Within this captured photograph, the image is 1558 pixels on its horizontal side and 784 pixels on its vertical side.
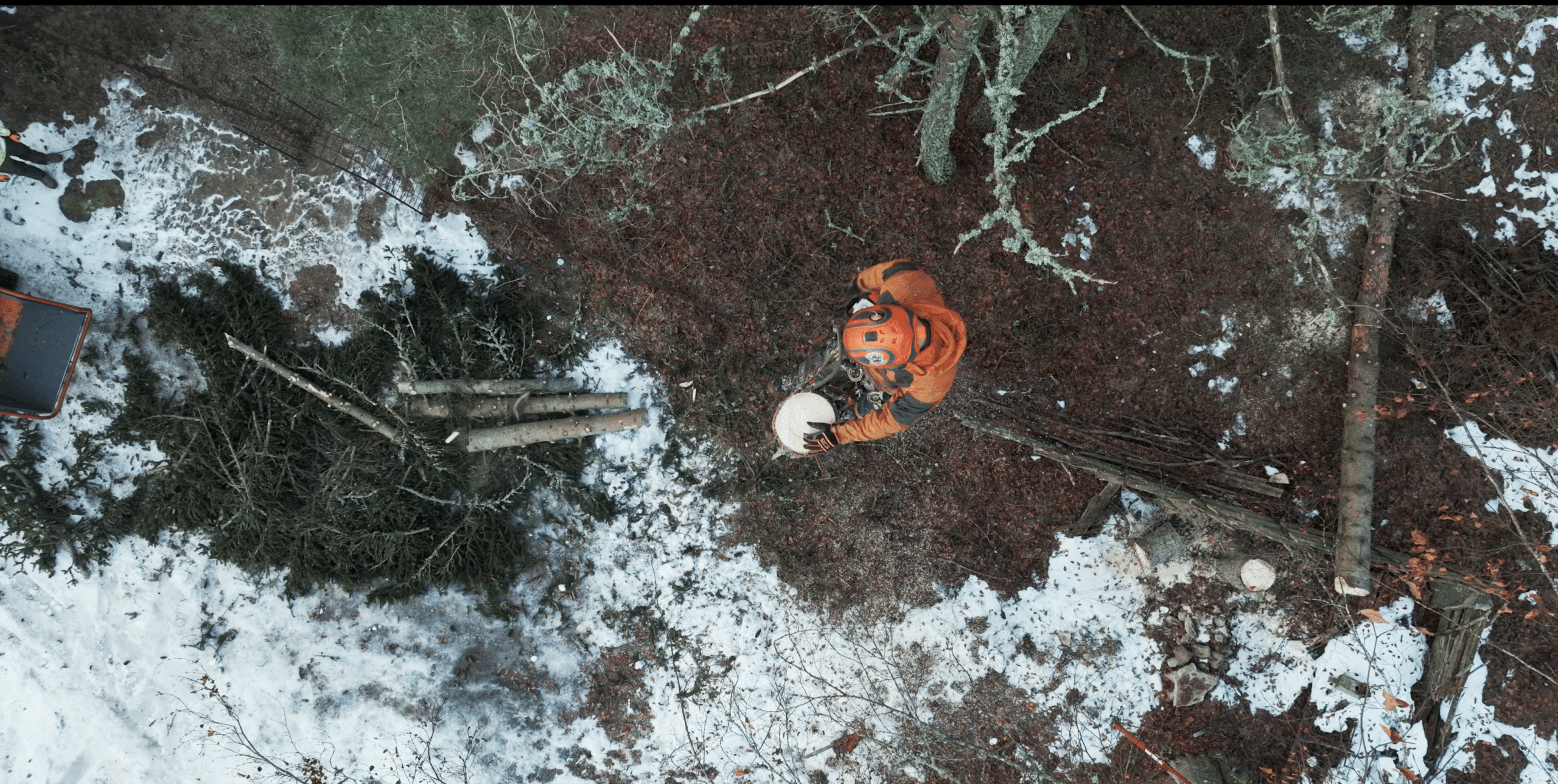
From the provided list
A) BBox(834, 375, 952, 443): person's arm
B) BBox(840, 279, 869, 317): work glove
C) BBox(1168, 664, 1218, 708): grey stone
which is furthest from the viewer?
BBox(1168, 664, 1218, 708): grey stone

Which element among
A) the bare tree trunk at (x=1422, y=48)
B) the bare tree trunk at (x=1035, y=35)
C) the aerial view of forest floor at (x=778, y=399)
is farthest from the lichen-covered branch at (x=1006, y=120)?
the bare tree trunk at (x=1422, y=48)

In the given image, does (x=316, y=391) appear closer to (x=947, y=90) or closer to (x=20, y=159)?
(x=20, y=159)

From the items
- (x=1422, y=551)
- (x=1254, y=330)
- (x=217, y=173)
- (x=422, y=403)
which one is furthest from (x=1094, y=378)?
(x=217, y=173)

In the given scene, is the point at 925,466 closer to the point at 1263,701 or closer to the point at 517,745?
the point at 1263,701

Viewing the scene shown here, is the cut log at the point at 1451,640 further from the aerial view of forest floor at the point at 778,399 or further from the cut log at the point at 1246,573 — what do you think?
the cut log at the point at 1246,573

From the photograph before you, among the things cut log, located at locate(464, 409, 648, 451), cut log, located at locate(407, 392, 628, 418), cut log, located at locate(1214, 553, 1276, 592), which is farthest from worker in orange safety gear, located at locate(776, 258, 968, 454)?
cut log, located at locate(1214, 553, 1276, 592)

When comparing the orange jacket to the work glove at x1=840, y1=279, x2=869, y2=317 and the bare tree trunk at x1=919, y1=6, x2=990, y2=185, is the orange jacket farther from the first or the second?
the bare tree trunk at x1=919, y1=6, x2=990, y2=185
